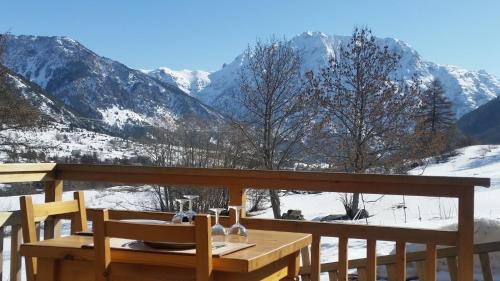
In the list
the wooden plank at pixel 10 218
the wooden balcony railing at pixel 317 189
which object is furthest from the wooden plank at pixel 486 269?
the wooden plank at pixel 10 218

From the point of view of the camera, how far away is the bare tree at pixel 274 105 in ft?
54.2

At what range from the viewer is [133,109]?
166500mm

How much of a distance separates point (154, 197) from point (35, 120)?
7.02 meters

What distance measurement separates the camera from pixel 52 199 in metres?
4.41

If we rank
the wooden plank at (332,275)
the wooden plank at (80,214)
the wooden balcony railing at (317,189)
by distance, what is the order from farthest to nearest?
the wooden plank at (332,275) < the wooden plank at (80,214) < the wooden balcony railing at (317,189)

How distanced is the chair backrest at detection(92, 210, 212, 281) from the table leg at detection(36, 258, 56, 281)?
0.46 metres

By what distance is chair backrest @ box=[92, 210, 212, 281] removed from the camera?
211 centimetres

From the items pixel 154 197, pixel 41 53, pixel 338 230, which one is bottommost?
pixel 154 197

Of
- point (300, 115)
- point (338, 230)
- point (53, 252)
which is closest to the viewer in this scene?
point (53, 252)

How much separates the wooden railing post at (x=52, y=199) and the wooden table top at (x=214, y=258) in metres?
1.51

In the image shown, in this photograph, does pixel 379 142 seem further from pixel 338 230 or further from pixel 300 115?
pixel 338 230

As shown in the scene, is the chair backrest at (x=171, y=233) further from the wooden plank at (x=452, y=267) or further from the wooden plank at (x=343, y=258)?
the wooden plank at (x=452, y=267)

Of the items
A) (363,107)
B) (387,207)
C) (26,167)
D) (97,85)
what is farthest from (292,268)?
(97,85)

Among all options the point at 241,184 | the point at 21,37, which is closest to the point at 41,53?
the point at 21,37
